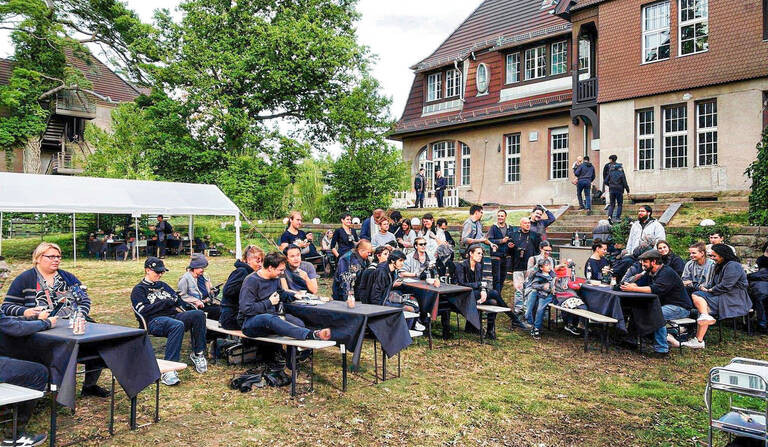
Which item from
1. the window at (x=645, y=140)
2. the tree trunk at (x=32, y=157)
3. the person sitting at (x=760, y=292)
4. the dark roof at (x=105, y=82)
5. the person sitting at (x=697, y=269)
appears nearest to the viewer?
the person sitting at (x=697, y=269)

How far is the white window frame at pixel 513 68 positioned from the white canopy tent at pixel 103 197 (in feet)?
41.2

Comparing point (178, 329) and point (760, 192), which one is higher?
point (760, 192)

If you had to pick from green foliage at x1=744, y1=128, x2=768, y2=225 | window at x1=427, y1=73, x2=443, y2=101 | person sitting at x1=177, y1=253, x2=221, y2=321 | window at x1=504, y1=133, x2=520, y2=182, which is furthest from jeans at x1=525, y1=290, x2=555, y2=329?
window at x1=427, y1=73, x2=443, y2=101

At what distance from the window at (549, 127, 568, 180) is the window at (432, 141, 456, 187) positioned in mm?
4930

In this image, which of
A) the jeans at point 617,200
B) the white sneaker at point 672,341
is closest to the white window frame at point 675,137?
the jeans at point 617,200

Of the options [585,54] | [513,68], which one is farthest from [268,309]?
[513,68]

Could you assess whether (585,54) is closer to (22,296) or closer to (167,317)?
(167,317)

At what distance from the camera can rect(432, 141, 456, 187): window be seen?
25.3m

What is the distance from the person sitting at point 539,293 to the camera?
8.69m

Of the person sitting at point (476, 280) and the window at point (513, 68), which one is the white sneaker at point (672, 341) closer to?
the person sitting at point (476, 280)

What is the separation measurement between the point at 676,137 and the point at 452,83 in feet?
35.6

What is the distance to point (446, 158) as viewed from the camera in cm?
2561

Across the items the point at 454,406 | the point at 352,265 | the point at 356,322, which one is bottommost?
the point at 454,406

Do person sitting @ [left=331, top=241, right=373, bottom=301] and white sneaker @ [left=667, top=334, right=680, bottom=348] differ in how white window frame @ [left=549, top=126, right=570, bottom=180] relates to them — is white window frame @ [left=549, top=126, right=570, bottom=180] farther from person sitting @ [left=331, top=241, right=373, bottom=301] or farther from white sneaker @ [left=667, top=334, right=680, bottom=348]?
person sitting @ [left=331, top=241, right=373, bottom=301]
